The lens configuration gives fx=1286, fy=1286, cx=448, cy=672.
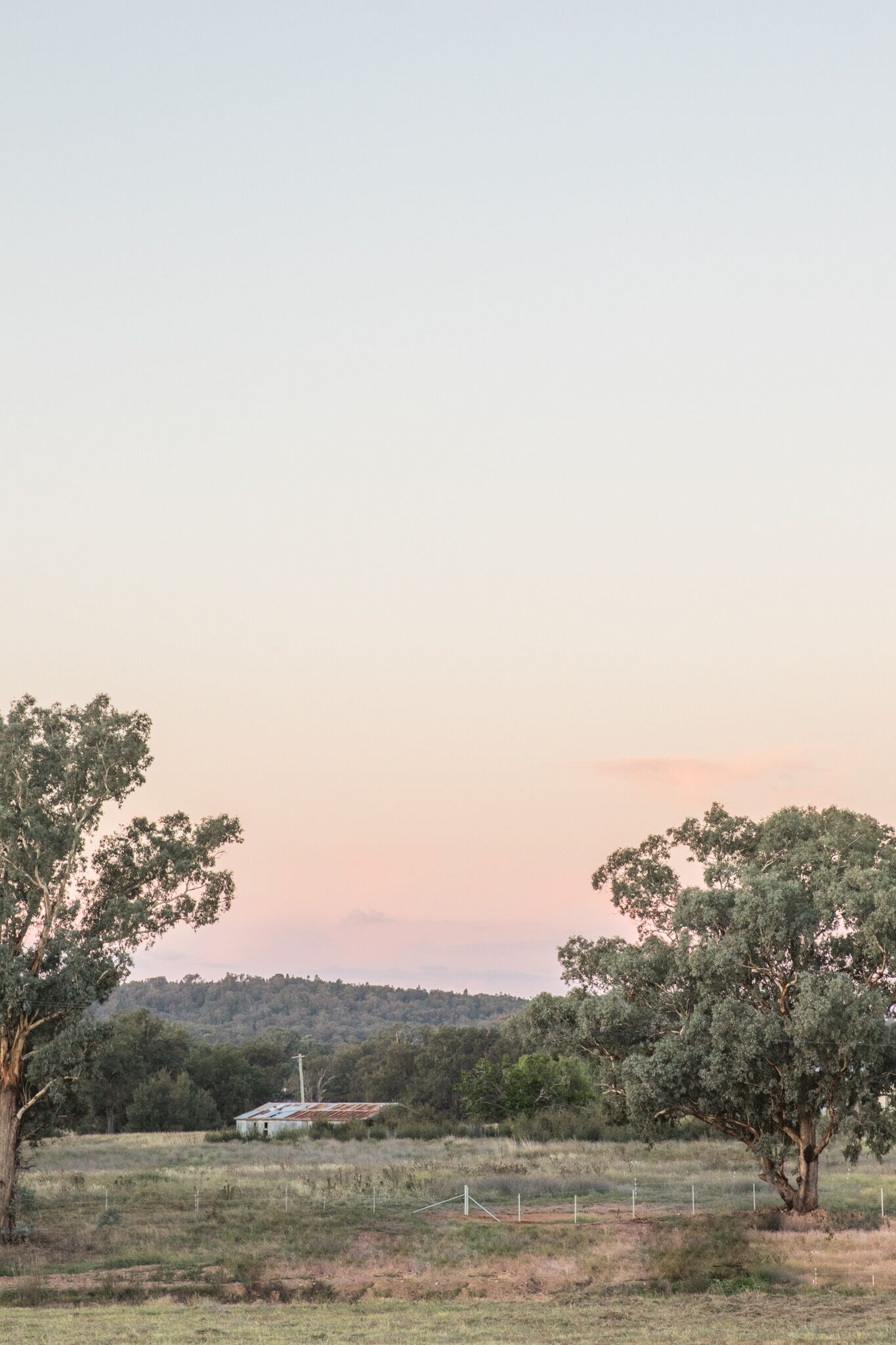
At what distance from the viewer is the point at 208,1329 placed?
22125 millimetres

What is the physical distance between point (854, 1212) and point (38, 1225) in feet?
77.2

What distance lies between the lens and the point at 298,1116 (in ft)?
282

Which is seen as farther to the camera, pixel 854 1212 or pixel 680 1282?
pixel 854 1212

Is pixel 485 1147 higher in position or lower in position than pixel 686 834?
lower

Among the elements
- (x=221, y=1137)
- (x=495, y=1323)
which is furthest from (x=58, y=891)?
(x=221, y=1137)

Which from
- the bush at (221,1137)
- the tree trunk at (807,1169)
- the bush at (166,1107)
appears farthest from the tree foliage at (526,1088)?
the tree trunk at (807,1169)

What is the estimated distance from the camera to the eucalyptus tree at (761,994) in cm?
3444

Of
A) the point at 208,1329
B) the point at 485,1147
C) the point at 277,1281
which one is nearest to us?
the point at 208,1329

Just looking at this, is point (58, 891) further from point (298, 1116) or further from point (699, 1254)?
point (298, 1116)

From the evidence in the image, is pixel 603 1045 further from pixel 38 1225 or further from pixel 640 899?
pixel 38 1225

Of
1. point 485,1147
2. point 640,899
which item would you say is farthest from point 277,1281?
point 485,1147

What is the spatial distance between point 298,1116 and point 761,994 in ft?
187

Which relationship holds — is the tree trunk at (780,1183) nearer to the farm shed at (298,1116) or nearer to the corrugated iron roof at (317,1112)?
the farm shed at (298,1116)

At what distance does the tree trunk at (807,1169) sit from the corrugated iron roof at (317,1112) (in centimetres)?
5194
